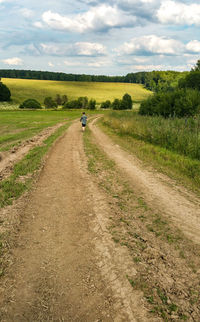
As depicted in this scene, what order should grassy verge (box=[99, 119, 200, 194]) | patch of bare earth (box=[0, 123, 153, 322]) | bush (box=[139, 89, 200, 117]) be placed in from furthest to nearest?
bush (box=[139, 89, 200, 117])
grassy verge (box=[99, 119, 200, 194])
patch of bare earth (box=[0, 123, 153, 322])

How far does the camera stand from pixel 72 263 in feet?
13.3

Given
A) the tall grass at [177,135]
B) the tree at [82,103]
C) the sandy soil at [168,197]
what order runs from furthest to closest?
the tree at [82,103], the tall grass at [177,135], the sandy soil at [168,197]

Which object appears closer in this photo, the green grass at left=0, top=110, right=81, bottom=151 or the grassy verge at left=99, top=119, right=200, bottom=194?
the grassy verge at left=99, top=119, right=200, bottom=194

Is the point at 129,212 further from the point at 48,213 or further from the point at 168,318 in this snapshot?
the point at 168,318

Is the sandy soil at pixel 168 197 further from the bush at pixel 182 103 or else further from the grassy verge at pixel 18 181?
the bush at pixel 182 103

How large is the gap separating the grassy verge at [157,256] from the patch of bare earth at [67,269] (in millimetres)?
182

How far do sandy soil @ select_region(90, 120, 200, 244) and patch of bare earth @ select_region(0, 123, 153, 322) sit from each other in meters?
1.63

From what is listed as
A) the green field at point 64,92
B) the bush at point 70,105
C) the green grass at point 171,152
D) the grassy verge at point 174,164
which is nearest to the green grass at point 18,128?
the grassy verge at point 174,164


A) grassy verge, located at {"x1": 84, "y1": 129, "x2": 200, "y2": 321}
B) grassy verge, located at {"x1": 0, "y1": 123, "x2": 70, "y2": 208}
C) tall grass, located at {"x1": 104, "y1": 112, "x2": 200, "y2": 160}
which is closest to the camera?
grassy verge, located at {"x1": 84, "y1": 129, "x2": 200, "y2": 321}

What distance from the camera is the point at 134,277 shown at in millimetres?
3709

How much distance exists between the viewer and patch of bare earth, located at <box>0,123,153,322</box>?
3.12 metres

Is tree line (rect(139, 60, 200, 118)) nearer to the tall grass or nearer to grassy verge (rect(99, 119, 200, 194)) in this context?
the tall grass

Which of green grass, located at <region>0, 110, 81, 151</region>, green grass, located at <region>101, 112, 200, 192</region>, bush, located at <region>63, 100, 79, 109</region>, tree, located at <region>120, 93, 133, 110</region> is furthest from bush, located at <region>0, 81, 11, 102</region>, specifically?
green grass, located at <region>101, 112, 200, 192</region>

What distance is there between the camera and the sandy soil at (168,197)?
18.4ft
